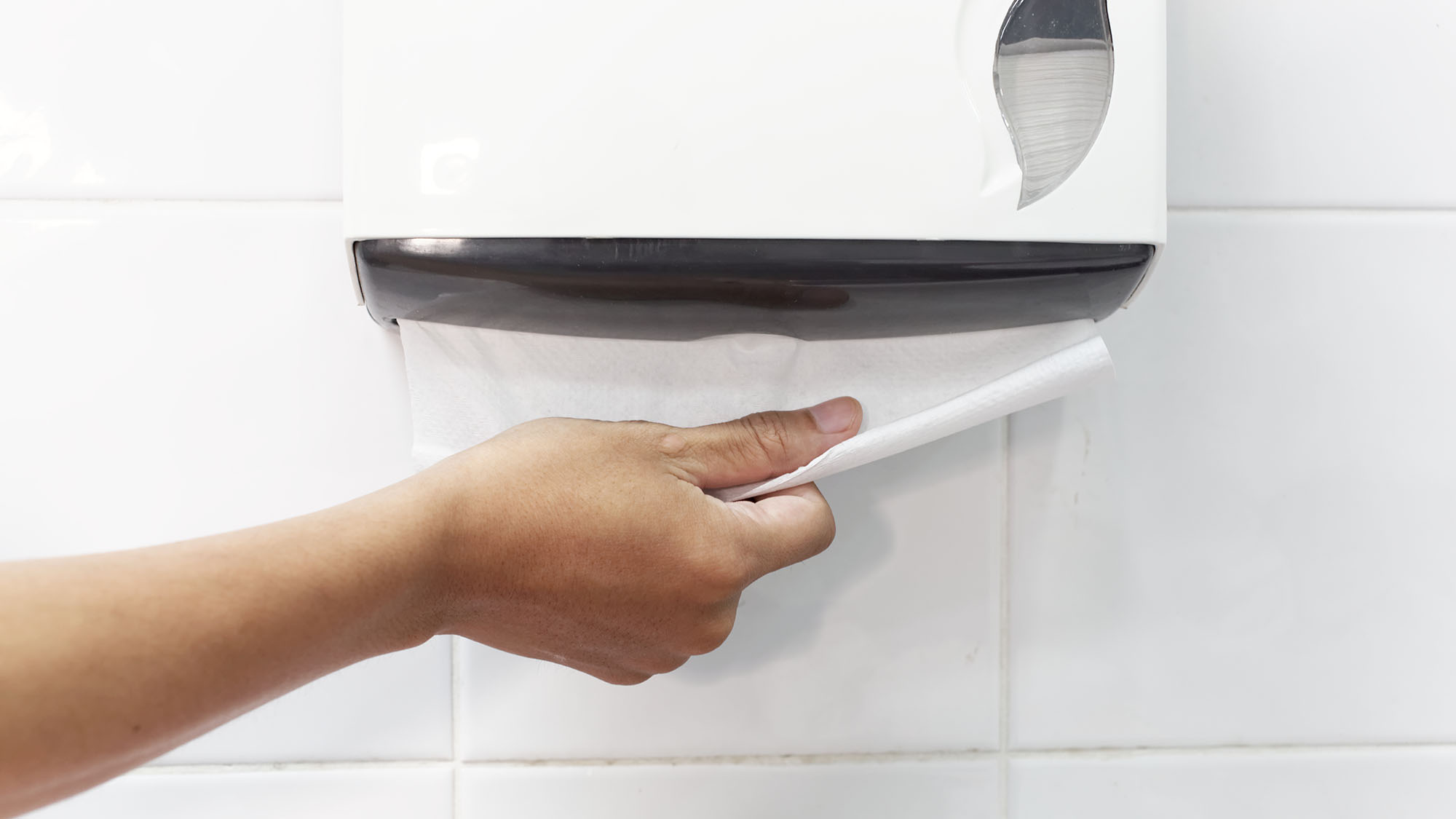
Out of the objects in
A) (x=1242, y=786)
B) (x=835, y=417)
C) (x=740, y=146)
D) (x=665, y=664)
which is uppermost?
(x=740, y=146)

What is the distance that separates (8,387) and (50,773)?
0.28 metres

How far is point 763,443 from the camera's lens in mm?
382

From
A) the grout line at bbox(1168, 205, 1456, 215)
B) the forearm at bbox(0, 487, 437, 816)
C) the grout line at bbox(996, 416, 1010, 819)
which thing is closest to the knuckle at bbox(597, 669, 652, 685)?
the forearm at bbox(0, 487, 437, 816)

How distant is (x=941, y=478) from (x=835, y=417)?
122 mm

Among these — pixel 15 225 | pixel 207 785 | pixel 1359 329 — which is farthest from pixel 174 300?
pixel 1359 329

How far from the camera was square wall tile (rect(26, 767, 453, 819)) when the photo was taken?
46 cm

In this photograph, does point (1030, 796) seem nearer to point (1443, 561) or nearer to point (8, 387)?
point (1443, 561)

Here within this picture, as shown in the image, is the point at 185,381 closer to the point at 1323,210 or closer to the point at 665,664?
the point at 665,664

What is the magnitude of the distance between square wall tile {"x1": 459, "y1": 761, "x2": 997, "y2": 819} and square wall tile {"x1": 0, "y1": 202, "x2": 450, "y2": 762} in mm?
97

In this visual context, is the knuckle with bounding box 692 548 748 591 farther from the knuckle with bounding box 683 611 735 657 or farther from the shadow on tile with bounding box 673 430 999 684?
the shadow on tile with bounding box 673 430 999 684

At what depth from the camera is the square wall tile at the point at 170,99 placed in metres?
0.44

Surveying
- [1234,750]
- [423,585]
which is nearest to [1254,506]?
[1234,750]

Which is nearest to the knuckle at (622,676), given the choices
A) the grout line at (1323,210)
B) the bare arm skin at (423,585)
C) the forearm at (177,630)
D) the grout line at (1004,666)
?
the bare arm skin at (423,585)

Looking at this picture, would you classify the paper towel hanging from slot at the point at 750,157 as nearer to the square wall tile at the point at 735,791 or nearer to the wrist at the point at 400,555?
the wrist at the point at 400,555
